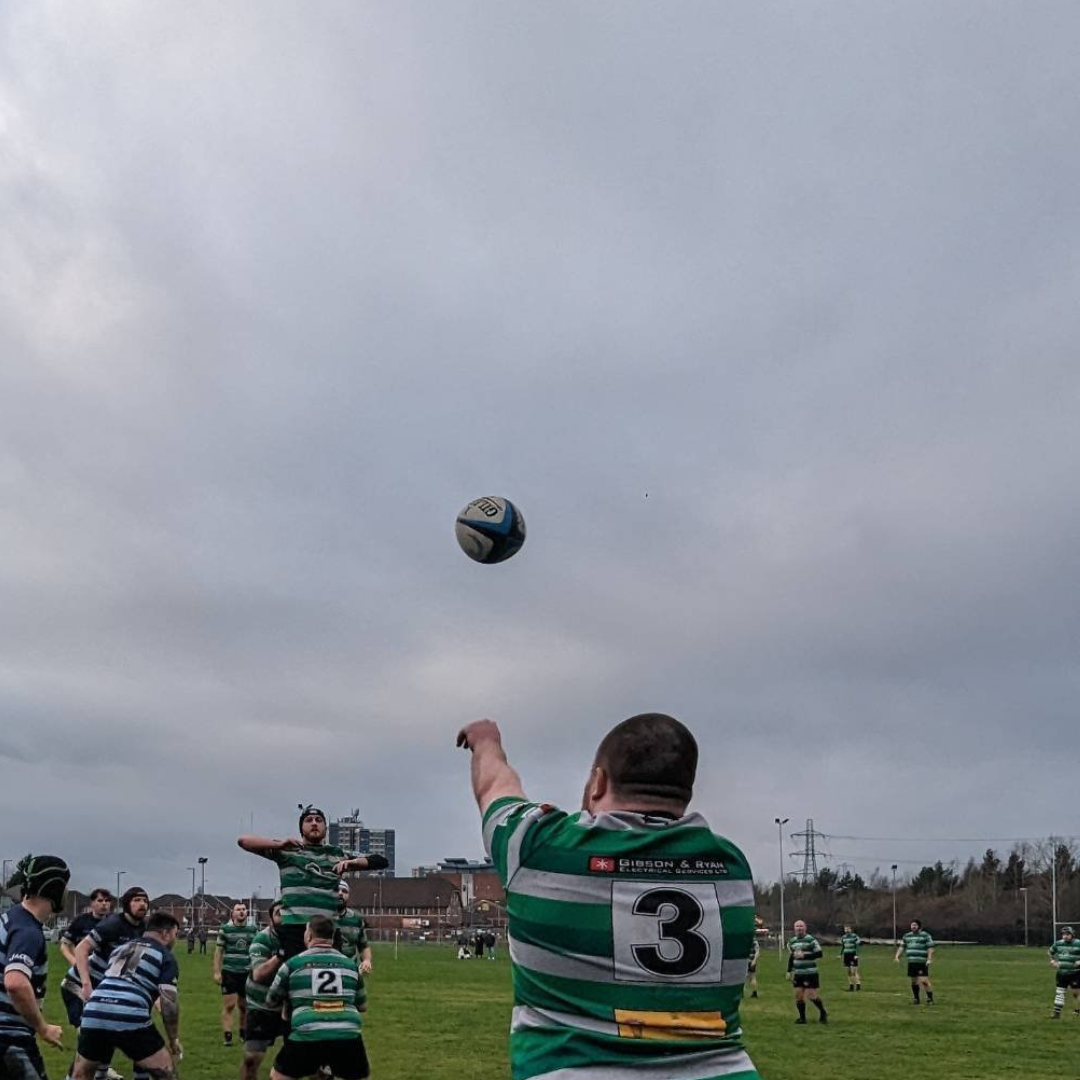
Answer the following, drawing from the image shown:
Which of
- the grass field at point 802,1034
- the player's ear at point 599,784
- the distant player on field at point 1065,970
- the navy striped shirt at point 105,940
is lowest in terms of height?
the grass field at point 802,1034

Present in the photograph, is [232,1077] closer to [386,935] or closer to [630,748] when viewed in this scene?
[630,748]

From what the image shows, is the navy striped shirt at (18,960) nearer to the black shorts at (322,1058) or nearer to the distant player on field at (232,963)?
the black shorts at (322,1058)

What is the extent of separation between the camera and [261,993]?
46.1 feet

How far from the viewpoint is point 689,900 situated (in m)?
3.81

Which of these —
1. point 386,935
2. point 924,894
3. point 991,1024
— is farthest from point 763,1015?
point 924,894

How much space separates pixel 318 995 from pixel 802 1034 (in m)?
17.7

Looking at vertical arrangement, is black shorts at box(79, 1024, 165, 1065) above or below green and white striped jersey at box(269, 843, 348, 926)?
below

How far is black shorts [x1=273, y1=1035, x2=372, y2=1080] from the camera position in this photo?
11758 mm

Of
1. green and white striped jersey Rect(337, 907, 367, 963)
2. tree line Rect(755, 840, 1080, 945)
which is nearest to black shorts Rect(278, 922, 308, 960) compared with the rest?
green and white striped jersey Rect(337, 907, 367, 963)

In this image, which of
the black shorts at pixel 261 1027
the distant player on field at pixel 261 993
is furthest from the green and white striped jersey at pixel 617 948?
the black shorts at pixel 261 1027

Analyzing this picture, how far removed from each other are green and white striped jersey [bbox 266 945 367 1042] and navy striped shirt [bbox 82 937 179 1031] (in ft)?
3.82

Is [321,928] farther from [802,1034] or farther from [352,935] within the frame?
[802,1034]

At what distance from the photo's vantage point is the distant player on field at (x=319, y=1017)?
11.8 meters

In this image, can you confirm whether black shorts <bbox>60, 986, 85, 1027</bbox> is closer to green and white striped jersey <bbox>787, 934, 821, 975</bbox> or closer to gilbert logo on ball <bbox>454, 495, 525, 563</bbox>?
gilbert logo on ball <bbox>454, 495, 525, 563</bbox>
